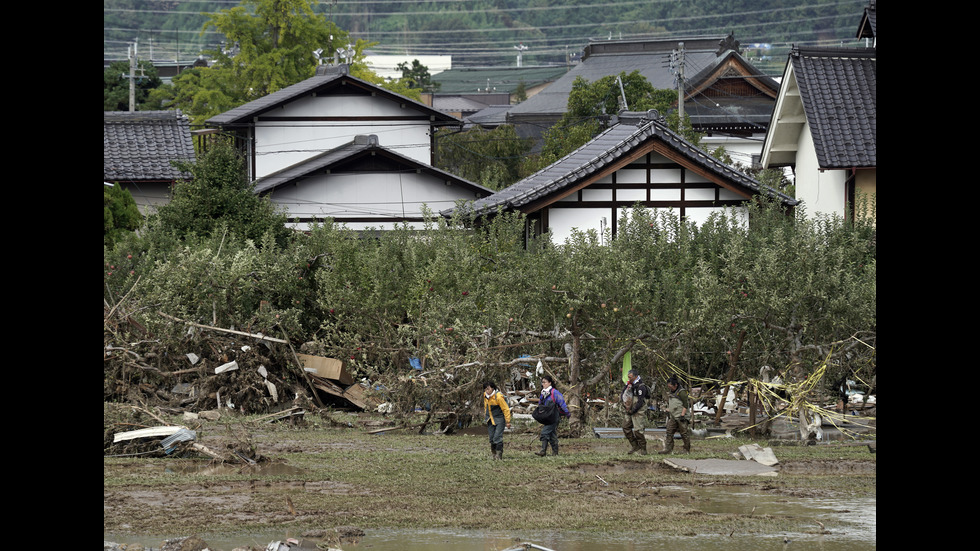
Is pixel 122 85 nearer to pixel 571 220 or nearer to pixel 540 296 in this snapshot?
Answer: pixel 571 220

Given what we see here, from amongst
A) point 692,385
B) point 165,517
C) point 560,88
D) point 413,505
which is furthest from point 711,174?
point 560,88

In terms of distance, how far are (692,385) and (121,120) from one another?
81.3ft

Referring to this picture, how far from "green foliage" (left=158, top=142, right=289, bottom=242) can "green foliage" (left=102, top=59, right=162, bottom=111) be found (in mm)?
31768

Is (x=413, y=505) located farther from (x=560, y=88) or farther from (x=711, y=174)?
(x=560, y=88)

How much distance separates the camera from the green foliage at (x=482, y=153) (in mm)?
48594

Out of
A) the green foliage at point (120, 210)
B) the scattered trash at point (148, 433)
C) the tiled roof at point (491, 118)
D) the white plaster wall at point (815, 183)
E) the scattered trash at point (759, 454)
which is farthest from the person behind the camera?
the tiled roof at point (491, 118)

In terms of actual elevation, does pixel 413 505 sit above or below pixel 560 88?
below

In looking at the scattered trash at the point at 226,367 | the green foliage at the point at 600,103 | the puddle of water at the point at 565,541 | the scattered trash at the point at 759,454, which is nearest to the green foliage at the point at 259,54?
the green foliage at the point at 600,103

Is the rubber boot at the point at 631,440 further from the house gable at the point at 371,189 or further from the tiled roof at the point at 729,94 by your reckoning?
the tiled roof at the point at 729,94

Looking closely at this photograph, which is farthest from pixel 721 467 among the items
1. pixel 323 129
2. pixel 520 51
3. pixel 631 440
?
pixel 520 51

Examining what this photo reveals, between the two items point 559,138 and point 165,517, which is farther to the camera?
point 559,138

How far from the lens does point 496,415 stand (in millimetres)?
14602

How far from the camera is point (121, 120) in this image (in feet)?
119

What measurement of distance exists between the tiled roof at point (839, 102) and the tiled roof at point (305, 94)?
19.0 metres
